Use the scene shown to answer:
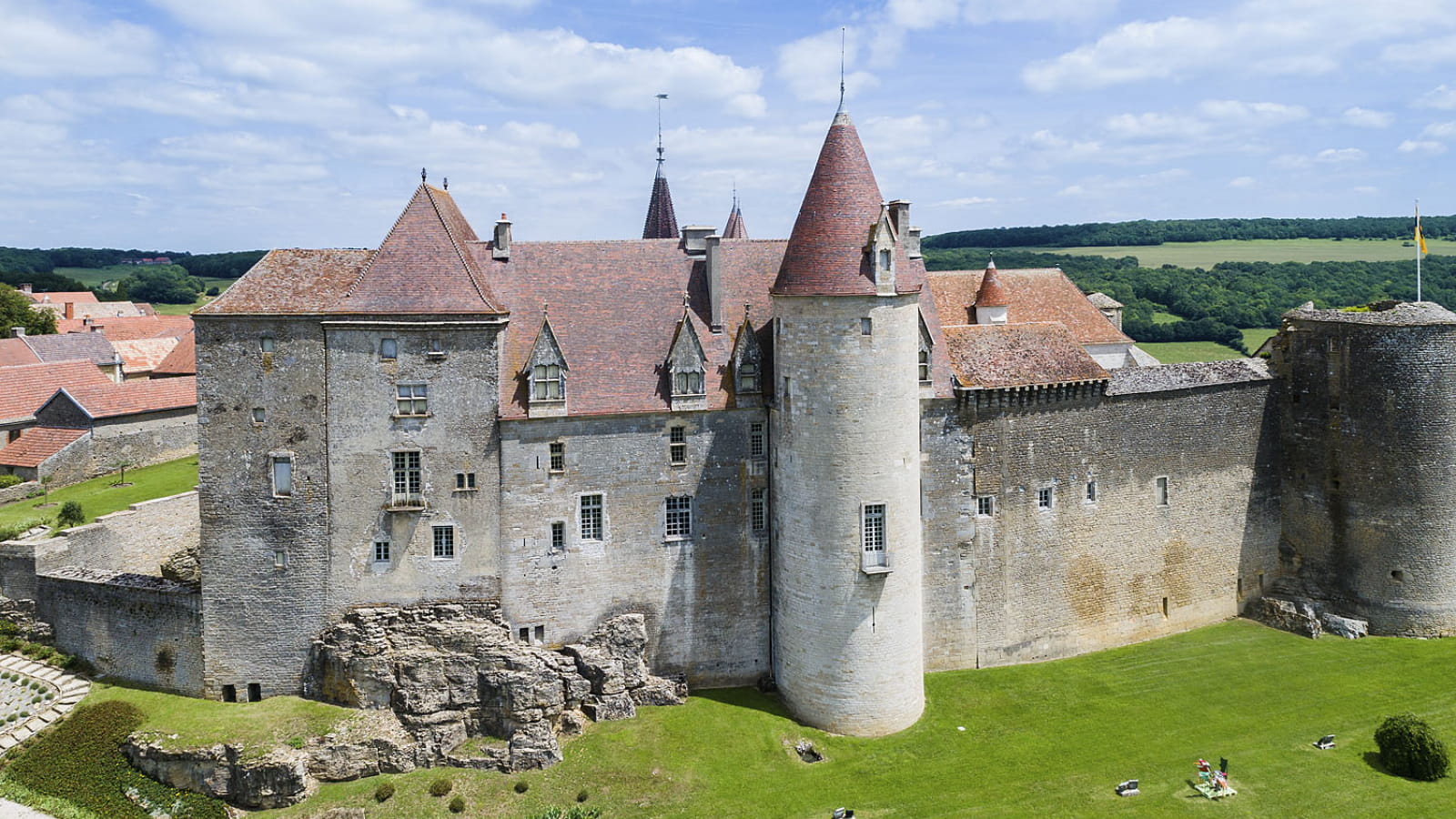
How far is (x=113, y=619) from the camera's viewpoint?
37875mm

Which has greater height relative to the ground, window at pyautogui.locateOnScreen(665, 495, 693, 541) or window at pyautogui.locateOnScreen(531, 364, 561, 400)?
window at pyautogui.locateOnScreen(531, 364, 561, 400)

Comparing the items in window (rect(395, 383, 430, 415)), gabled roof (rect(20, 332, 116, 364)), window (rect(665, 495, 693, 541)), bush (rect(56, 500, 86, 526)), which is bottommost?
bush (rect(56, 500, 86, 526))

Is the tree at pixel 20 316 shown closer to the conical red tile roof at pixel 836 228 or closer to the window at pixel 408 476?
the window at pixel 408 476

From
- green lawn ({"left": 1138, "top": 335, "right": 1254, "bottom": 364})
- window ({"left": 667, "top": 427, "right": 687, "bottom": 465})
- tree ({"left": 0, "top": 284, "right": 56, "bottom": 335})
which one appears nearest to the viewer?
window ({"left": 667, "top": 427, "right": 687, "bottom": 465})

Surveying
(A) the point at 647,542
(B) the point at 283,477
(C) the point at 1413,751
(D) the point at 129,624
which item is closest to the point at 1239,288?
(C) the point at 1413,751

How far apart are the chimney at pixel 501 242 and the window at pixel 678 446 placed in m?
9.04

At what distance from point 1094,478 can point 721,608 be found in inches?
632

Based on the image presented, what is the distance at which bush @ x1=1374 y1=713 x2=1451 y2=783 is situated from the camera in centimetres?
3378

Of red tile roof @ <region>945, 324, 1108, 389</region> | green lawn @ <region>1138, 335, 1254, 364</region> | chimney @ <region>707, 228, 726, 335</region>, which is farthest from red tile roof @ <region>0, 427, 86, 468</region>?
green lawn @ <region>1138, 335, 1254, 364</region>

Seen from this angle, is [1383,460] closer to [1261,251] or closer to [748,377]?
[748,377]

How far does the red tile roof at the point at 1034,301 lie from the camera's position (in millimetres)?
51469

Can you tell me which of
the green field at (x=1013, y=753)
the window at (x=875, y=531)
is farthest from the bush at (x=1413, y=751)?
the window at (x=875, y=531)

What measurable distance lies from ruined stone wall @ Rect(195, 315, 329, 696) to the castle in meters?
0.10

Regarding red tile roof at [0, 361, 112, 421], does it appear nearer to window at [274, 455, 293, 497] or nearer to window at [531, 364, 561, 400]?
window at [274, 455, 293, 497]
